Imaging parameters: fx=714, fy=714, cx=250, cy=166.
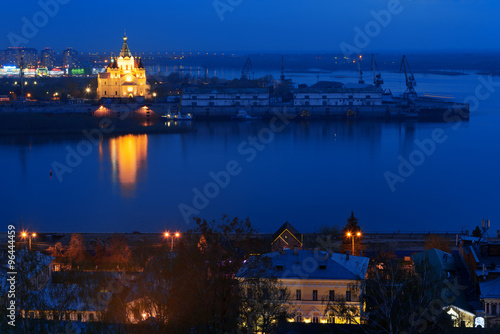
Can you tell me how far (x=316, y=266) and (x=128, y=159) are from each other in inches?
236

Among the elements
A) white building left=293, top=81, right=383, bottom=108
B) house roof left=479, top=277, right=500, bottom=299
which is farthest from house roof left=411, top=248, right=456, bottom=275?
white building left=293, top=81, right=383, bottom=108

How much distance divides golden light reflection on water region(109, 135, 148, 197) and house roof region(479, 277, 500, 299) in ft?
13.1

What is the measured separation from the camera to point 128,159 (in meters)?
8.67

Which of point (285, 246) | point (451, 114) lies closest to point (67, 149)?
point (285, 246)

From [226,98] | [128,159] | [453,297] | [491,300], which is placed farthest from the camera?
[226,98]

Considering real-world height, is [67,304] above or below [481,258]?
above

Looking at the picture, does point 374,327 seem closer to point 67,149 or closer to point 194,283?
point 194,283

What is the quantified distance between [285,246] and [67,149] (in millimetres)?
6509

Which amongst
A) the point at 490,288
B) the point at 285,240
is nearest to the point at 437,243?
the point at 285,240

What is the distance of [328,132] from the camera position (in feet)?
38.3

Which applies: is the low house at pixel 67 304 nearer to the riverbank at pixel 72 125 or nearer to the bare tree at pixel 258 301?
the bare tree at pixel 258 301

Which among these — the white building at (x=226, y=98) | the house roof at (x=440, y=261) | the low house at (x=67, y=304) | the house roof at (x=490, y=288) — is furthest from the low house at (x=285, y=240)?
the white building at (x=226, y=98)

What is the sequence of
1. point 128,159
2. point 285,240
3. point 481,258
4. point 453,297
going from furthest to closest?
point 128,159, point 285,240, point 481,258, point 453,297

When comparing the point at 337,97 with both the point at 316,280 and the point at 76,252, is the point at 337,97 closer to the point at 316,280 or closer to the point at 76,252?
the point at 76,252
